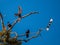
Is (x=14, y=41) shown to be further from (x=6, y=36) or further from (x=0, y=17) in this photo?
(x=0, y=17)

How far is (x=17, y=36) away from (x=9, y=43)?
0.10 meters

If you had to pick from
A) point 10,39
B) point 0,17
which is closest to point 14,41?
point 10,39

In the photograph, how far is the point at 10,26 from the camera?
0.98 metres

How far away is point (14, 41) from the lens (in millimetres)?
916

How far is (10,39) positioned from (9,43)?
1.2 inches

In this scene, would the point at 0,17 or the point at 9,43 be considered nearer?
the point at 9,43

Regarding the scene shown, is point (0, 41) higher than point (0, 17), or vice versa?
point (0, 17)

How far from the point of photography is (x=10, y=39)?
92 cm

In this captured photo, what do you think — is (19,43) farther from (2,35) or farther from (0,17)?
(0,17)

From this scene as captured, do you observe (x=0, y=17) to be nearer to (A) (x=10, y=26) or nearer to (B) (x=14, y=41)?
(A) (x=10, y=26)

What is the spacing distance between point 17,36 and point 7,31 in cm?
8

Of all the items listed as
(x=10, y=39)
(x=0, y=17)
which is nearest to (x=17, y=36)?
(x=10, y=39)

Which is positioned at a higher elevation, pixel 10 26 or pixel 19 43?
pixel 10 26

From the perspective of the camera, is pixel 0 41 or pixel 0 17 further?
pixel 0 17
